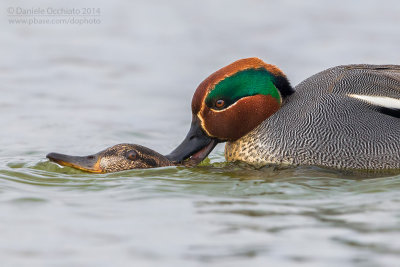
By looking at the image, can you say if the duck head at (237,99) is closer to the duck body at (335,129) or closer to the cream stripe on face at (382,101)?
the duck body at (335,129)

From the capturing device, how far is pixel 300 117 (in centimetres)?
821

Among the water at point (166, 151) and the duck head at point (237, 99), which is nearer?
the water at point (166, 151)

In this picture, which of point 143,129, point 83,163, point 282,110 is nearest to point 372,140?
point 282,110

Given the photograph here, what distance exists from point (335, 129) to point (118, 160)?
2148 millimetres

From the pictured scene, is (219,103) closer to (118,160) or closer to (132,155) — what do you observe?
(132,155)

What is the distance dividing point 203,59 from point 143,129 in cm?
267

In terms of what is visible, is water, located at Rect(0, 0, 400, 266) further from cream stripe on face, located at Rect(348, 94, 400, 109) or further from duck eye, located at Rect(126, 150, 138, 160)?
cream stripe on face, located at Rect(348, 94, 400, 109)

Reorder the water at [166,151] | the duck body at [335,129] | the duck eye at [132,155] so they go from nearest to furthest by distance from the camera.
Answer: the water at [166,151]
the duck body at [335,129]
the duck eye at [132,155]

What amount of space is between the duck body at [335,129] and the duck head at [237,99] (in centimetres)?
11

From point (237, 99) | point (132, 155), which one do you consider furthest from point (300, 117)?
point (132, 155)

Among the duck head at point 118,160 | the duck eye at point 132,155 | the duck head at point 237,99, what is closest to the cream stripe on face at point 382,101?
the duck head at point 237,99

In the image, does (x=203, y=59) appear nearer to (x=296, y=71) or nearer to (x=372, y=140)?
(x=296, y=71)

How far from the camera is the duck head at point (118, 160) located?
810 centimetres

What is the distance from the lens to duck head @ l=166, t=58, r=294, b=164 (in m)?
8.33
